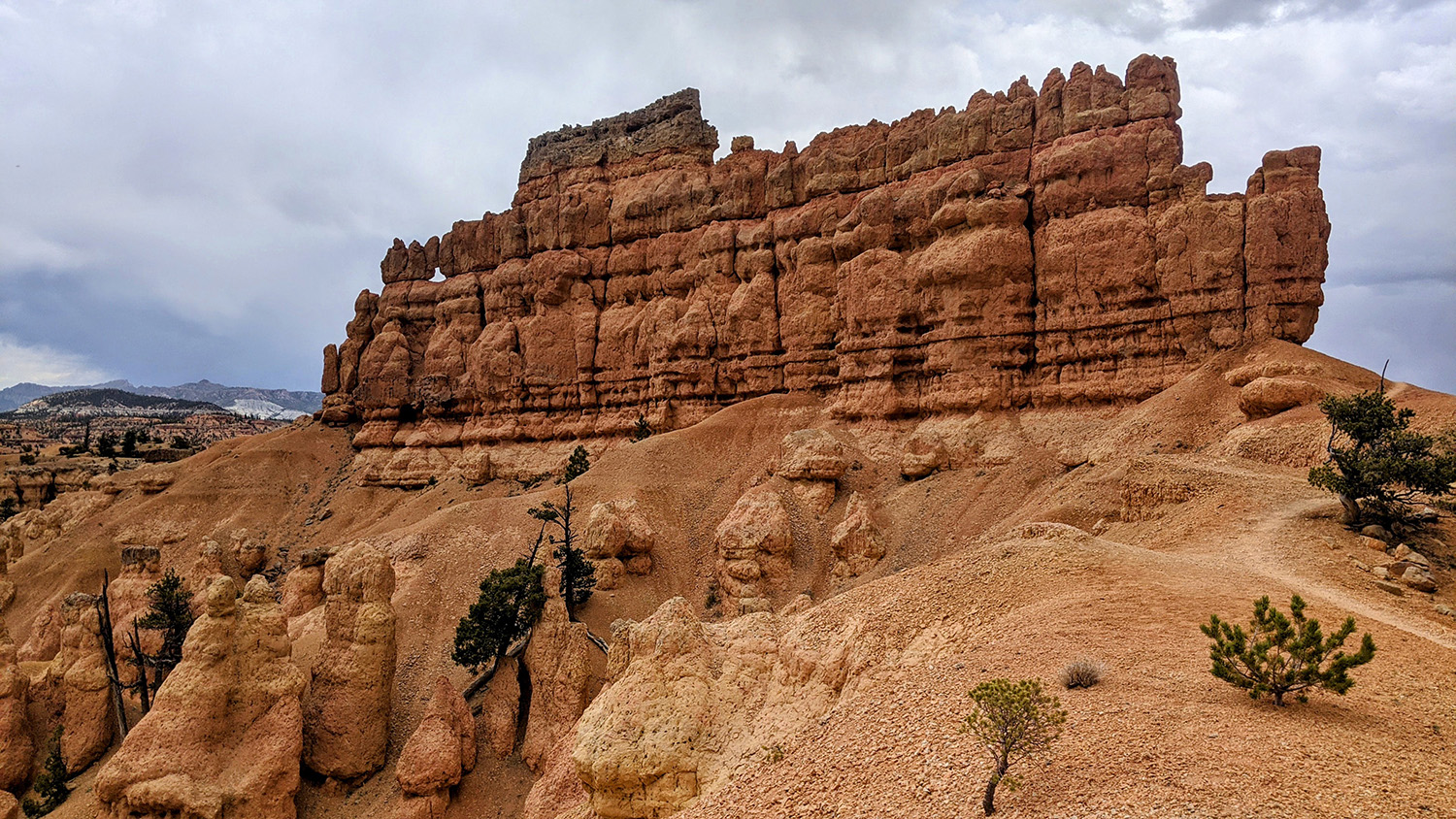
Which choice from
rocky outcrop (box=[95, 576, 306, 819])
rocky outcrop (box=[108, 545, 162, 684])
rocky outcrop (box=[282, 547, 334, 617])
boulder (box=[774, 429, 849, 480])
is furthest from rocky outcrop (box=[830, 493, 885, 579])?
rocky outcrop (box=[108, 545, 162, 684])

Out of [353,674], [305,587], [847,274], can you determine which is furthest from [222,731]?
Result: [847,274]

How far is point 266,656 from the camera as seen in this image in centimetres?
1933

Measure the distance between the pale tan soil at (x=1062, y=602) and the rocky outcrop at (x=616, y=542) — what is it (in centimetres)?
61

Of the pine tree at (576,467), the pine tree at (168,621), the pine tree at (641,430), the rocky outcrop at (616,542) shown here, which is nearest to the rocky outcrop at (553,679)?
the rocky outcrop at (616,542)

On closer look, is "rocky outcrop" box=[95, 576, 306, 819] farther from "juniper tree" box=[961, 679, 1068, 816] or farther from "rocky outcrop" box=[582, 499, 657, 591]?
"juniper tree" box=[961, 679, 1068, 816]

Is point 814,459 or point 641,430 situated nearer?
point 814,459

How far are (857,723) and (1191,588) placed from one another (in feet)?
21.7

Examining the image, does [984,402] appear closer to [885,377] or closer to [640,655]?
[885,377]

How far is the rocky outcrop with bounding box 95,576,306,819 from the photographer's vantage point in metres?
16.9

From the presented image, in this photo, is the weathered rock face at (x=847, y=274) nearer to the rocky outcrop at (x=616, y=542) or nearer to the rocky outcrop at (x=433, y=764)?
the rocky outcrop at (x=616, y=542)

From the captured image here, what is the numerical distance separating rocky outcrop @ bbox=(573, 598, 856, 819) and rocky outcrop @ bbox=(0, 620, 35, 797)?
21746 millimetres

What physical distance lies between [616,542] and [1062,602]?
20.8m

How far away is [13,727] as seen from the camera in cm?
2288

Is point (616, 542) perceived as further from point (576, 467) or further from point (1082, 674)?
point (1082, 674)
